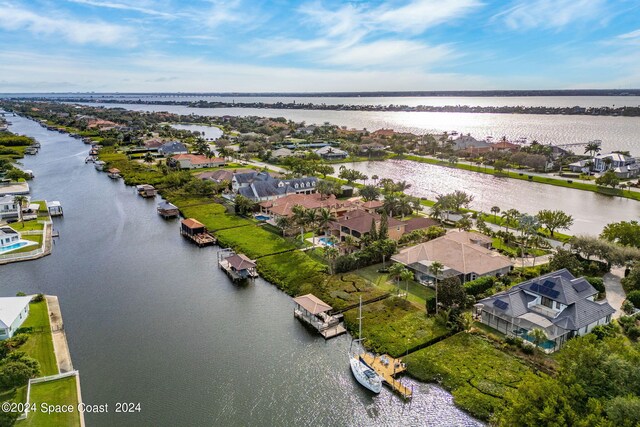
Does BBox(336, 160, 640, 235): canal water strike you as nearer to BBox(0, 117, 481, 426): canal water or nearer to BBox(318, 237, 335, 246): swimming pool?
BBox(318, 237, 335, 246): swimming pool

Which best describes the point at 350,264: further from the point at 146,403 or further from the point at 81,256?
the point at 81,256

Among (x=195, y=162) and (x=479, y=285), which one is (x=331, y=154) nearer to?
(x=195, y=162)

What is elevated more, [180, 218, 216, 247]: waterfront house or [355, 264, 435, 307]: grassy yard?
[355, 264, 435, 307]: grassy yard

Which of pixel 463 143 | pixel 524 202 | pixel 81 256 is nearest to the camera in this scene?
pixel 81 256

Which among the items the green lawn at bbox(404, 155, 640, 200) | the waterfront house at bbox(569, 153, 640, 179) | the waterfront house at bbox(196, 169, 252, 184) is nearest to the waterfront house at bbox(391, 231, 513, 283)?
the green lawn at bbox(404, 155, 640, 200)

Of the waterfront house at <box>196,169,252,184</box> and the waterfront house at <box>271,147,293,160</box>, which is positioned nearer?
the waterfront house at <box>196,169,252,184</box>

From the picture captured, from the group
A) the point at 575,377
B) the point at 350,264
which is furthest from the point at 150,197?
the point at 575,377
